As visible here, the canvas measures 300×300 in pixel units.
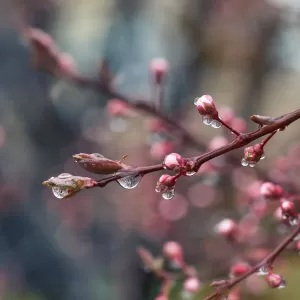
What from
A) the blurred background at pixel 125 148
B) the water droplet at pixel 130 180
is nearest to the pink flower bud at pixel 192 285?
the blurred background at pixel 125 148

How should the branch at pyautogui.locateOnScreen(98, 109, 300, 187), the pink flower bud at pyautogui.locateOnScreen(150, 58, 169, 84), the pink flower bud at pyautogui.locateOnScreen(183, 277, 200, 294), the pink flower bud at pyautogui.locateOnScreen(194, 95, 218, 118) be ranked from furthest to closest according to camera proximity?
the pink flower bud at pyautogui.locateOnScreen(150, 58, 169, 84), the pink flower bud at pyautogui.locateOnScreen(183, 277, 200, 294), the pink flower bud at pyautogui.locateOnScreen(194, 95, 218, 118), the branch at pyautogui.locateOnScreen(98, 109, 300, 187)

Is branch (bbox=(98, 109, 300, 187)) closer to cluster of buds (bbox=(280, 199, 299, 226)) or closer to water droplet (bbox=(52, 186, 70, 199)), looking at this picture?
water droplet (bbox=(52, 186, 70, 199))

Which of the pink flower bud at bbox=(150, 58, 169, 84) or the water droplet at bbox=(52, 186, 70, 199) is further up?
the water droplet at bbox=(52, 186, 70, 199)

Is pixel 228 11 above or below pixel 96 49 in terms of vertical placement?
above

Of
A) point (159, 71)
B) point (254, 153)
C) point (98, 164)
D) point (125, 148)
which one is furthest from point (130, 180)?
point (125, 148)

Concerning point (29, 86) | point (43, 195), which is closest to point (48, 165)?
point (43, 195)

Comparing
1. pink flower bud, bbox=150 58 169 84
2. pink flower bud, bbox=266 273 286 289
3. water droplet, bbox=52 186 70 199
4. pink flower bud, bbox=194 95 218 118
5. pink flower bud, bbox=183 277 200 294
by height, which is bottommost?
pink flower bud, bbox=183 277 200 294

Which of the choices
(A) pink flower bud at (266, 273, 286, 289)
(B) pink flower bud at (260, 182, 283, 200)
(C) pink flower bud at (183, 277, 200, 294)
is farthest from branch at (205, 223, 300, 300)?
(C) pink flower bud at (183, 277, 200, 294)

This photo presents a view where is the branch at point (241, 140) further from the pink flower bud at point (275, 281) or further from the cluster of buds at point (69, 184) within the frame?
the pink flower bud at point (275, 281)

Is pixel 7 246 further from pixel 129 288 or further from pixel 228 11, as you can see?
pixel 228 11
